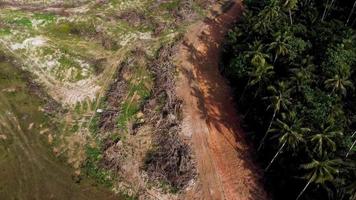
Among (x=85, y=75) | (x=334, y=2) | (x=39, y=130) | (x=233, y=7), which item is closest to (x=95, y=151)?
(x=39, y=130)

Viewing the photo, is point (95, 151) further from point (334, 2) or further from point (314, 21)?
point (334, 2)

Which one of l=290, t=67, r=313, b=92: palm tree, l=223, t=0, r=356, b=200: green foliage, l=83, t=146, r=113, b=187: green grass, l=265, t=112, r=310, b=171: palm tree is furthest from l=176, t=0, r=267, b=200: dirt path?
l=83, t=146, r=113, b=187: green grass

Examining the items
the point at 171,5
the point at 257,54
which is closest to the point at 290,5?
the point at 257,54

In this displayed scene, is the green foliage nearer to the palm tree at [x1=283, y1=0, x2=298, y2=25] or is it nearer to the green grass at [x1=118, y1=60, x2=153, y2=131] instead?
the palm tree at [x1=283, y1=0, x2=298, y2=25]

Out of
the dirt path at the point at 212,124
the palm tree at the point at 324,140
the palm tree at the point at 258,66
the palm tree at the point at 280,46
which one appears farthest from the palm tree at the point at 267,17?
the palm tree at the point at 324,140

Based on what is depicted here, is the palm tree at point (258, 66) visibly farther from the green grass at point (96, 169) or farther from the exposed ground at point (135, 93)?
the green grass at point (96, 169)
